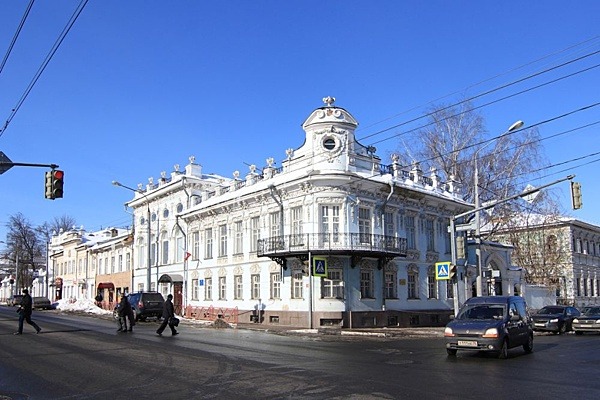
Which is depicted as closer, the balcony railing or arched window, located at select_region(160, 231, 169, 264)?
the balcony railing

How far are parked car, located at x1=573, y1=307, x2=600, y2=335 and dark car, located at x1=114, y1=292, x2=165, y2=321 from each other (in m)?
23.0

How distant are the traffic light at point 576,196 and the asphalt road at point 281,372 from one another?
5127 mm

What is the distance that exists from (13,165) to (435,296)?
26016 mm

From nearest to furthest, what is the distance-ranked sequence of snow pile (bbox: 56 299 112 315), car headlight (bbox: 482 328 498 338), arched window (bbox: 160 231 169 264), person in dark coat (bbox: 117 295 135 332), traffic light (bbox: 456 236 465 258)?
1. car headlight (bbox: 482 328 498 338)
2. person in dark coat (bbox: 117 295 135 332)
3. traffic light (bbox: 456 236 465 258)
4. arched window (bbox: 160 231 169 264)
5. snow pile (bbox: 56 299 112 315)

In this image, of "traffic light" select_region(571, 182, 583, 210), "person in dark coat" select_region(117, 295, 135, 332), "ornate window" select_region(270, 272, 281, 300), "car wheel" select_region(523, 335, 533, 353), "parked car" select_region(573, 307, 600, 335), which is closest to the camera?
"car wheel" select_region(523, 335, 533, 353)

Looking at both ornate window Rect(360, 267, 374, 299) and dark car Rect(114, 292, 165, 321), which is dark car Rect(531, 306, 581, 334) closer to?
ornate window Rect(360, 267, 374, 299)

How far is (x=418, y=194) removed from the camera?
34.9 m

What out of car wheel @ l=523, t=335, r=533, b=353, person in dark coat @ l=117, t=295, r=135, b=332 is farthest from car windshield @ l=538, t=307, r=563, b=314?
person in dark coat @ l=117, t=295, r=135, b=332

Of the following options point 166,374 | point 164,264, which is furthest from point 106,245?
point 166,374

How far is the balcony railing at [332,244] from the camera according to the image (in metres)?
29.8

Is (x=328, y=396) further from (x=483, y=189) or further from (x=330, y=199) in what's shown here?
(x=483, y=189)

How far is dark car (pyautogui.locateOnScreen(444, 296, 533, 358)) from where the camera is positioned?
598 inches

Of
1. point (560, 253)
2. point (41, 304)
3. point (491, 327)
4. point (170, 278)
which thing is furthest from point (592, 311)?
point (41, 304)

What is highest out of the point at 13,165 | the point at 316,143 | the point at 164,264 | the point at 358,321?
the point at 316,143
